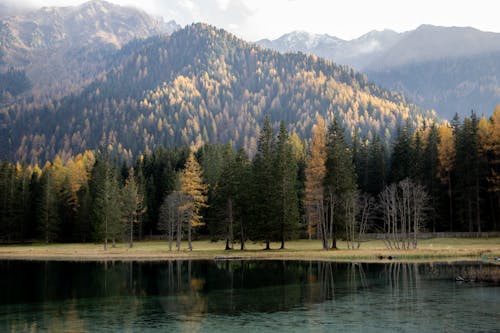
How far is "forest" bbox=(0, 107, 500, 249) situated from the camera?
7781cm

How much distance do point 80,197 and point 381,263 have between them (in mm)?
79181

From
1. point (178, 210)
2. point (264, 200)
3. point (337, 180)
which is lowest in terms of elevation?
point (178, 210)

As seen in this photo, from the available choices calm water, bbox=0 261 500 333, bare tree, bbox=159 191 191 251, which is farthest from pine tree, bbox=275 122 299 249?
calm water, bbox=0 261 500 333

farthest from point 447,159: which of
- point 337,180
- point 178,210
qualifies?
point 178,210

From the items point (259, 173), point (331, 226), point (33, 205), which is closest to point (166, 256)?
point (259, 173)

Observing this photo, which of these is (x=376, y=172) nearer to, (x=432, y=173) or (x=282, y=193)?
(x=432, y=173)

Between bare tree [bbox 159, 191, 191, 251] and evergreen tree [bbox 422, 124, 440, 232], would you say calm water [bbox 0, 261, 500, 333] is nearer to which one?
bare tree [bbox 159, 191, 191, 251]

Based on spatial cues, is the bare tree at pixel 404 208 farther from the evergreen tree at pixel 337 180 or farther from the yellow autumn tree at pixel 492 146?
the yellow autumn tree at pixel 492 146

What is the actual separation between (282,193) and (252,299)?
39032mm

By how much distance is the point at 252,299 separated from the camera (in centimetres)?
3916

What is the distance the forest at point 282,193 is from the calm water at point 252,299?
1812cm

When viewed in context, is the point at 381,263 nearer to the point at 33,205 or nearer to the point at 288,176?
the point at 288,176

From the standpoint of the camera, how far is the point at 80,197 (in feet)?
395

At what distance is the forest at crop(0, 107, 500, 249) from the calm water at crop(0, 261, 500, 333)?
1812cm
